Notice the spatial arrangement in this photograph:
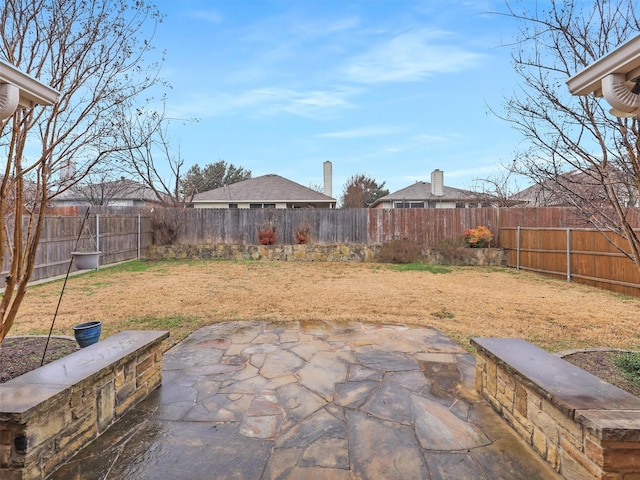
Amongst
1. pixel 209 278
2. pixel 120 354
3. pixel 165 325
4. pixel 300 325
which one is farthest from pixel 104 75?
pixel 209 278

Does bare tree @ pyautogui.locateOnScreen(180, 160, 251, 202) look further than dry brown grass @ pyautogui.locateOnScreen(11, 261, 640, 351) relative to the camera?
Yes

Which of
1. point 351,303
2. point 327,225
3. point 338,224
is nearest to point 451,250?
point 338,224

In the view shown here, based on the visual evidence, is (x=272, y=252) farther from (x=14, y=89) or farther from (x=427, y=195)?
(x=427, y=195)

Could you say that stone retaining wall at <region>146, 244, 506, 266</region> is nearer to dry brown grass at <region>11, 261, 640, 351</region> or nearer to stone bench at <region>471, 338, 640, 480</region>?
dry brown grass at <region>11, 261, 640, 351</region>

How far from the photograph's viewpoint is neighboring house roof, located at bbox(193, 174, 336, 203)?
17.6 meters

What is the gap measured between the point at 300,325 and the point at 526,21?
160 inches

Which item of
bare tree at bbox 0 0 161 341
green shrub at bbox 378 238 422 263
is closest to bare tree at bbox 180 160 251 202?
green shrub at bbox 378 238 422 263

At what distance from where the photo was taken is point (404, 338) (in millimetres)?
3818

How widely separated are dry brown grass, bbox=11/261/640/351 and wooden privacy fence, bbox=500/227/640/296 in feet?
1.44

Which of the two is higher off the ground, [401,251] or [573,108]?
[573,108]

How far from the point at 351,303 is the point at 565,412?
13.8 ft

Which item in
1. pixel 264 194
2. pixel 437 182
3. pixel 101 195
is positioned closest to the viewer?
pixel 264 194

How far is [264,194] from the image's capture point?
59.5 feet

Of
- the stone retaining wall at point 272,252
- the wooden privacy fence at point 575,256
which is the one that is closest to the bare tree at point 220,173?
the stone retaining wall at point 272,252
